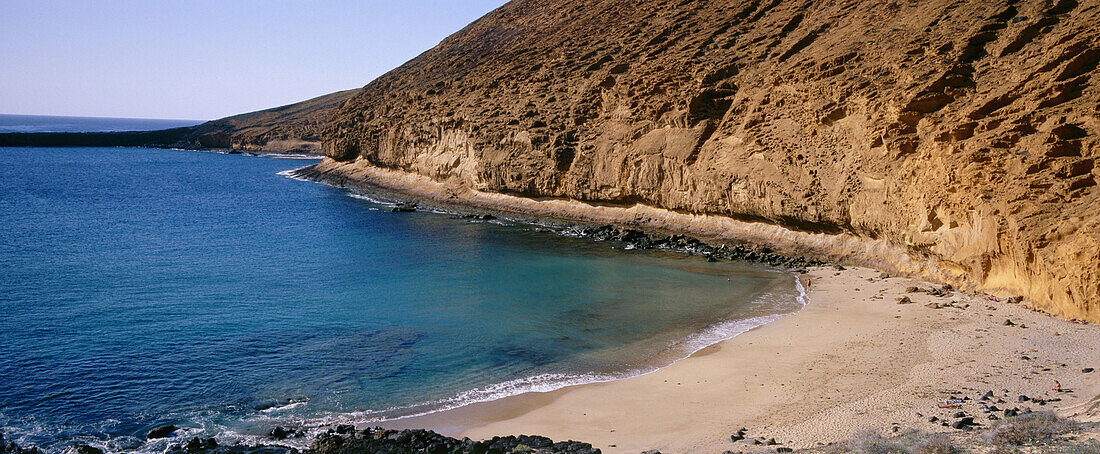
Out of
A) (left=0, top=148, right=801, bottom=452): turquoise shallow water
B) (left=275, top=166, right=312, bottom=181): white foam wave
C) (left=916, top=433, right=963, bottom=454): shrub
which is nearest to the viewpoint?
(left=916, top=433, right=963, bottom=454): shrub

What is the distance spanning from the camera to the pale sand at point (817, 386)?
496 inches

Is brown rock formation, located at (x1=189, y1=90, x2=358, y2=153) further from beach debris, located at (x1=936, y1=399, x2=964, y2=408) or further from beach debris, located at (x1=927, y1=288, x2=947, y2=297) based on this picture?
beach debris, located at (x1=936, y1=399, x2=964, y2=408)

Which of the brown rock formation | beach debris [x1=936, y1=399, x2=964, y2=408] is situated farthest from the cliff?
beach debris [x1=936, y1=399, x2=964, y2=408]

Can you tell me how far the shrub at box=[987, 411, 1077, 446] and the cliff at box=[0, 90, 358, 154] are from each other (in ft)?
326

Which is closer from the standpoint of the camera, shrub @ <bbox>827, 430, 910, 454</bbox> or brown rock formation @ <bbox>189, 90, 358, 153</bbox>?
shrub @ <bbox>827, 430, 910, 454</bbox>

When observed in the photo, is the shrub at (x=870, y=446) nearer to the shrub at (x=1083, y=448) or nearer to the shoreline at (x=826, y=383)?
the shoreline at (x=826, y=383)

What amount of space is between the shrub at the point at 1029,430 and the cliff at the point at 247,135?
326 feet

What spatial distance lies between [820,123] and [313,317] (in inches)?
816

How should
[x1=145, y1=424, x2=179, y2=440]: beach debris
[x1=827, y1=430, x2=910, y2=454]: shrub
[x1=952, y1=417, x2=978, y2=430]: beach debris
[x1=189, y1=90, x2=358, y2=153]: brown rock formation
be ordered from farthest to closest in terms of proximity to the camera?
[x1=189, y1=90, x2=358, y2=153]: brown rock formation, [x1=145, y1=424, x2=179, y2=440]: beach debris, [x1=952, y1=417, x2=978, y2=430]: beach debris, [x1=827, y1=430, x2=910, y2=454]: shrub

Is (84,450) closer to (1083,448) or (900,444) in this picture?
(900,444)

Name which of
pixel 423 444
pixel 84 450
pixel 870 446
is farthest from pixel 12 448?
pixel 870 446

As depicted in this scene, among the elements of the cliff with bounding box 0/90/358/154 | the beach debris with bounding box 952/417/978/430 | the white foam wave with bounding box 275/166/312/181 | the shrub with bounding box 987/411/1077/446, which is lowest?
the beach debris with bounding box 952/417/978/430

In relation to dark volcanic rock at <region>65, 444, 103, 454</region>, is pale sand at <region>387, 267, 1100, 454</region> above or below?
above

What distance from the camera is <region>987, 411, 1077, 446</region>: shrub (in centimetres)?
971
